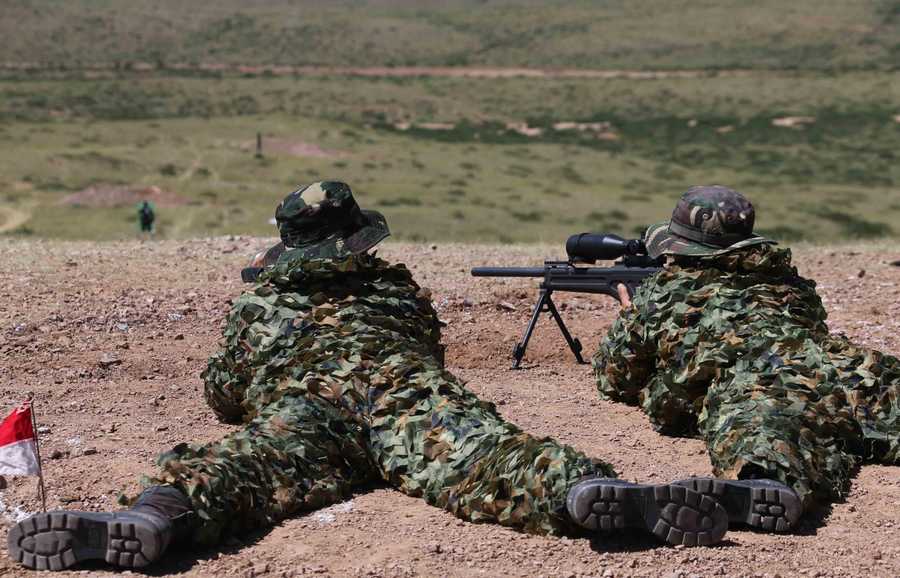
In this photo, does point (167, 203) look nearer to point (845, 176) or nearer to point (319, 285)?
point (845, 176)

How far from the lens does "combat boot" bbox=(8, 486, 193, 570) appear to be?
4660 millimetres

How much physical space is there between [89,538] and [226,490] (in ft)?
2.10

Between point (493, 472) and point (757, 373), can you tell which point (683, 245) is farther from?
point (493, 472)

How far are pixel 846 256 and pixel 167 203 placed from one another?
22319mm

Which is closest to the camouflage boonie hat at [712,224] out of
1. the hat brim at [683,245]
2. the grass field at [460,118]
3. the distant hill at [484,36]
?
the hat brim at [683,245]

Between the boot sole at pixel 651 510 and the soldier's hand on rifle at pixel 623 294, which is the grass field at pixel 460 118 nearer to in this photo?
the soldier's hand on rifle at pixel 623 294

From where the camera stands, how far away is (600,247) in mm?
8289

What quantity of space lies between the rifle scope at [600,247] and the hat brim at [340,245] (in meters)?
1.85

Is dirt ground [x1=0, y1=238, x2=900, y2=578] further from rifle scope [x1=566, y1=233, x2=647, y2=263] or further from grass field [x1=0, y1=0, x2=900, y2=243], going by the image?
grass field [x1=0, y1=0, x2=900, y2=243]

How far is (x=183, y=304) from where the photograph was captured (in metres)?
10.4

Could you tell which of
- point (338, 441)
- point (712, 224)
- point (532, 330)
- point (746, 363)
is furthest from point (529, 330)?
point (338, 441)

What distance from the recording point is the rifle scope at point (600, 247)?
802 centimetres

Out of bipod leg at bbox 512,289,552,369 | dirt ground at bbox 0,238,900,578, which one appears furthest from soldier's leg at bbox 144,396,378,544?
bipod leg at bbox 512,289,552,369

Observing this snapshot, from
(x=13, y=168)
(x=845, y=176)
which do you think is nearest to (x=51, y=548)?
(x=13, y=168)
